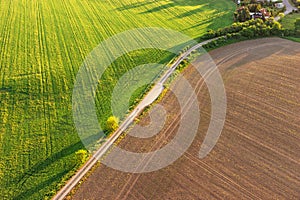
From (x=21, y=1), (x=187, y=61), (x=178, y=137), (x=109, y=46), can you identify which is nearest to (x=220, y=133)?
(x=178, y=137)

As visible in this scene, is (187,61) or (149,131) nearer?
(149,131)

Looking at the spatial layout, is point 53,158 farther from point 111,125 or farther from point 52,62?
point 52,62

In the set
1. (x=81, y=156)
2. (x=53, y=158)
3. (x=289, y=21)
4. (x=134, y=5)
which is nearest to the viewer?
(x=81, y=156)

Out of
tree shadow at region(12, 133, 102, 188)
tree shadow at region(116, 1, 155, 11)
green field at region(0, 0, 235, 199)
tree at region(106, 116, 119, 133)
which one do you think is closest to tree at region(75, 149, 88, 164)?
green field at region(0, 0, 235, 199)

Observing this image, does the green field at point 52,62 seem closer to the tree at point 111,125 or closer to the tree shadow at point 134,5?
the tree shadow at point 134,5

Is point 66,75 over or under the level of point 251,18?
under

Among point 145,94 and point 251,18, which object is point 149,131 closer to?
point 145,94

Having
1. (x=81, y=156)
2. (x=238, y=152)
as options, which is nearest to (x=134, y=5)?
(x=81, y=156)
